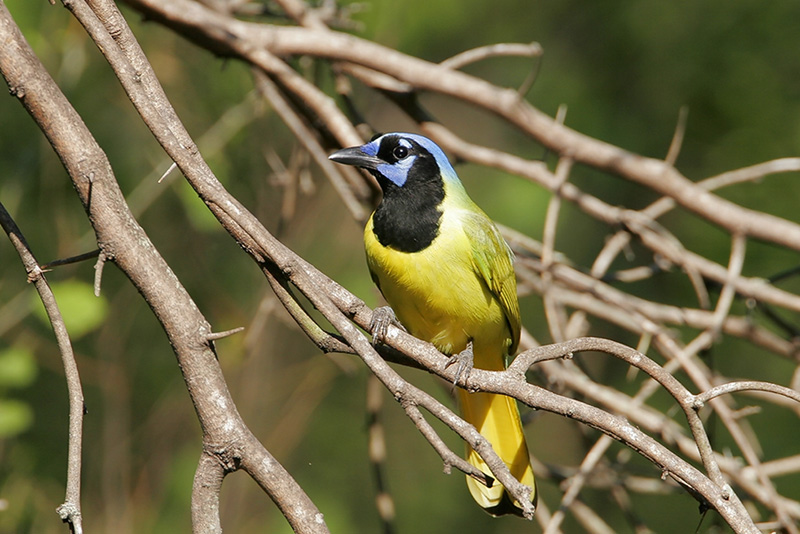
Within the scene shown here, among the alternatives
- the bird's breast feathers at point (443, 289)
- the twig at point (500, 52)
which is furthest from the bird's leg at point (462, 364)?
the twig at point (500, 52)

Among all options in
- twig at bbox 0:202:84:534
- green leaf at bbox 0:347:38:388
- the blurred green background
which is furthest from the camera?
the blurred green background

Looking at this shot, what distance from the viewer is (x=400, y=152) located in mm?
3672

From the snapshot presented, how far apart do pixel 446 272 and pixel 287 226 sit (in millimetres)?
1426

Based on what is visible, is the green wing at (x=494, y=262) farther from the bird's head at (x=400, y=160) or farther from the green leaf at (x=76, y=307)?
the green leaf at (x=76, y=307)

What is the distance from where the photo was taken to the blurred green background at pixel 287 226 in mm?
4848

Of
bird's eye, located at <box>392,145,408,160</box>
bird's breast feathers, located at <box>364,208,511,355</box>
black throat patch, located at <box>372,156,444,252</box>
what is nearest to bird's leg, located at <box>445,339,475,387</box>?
bird's breast feathers, located at <box>364,208,511,355</box>

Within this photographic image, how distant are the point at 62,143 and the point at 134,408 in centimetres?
424

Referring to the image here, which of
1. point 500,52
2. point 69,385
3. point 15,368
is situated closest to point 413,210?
point 500,52

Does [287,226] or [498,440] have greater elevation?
[287,226]

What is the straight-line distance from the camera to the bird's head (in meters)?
3.59

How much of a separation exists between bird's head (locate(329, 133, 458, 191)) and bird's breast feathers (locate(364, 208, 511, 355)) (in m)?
0.22

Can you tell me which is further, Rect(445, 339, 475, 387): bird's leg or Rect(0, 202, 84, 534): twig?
Rect(445, 339, 475, 387): bird's leg

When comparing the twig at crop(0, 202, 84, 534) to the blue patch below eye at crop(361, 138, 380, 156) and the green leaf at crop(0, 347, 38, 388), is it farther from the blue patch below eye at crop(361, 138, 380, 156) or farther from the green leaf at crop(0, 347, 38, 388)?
the green leaf at crop(0, 347, 38, 388)

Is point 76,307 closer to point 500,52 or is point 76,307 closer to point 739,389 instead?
point 500,52
